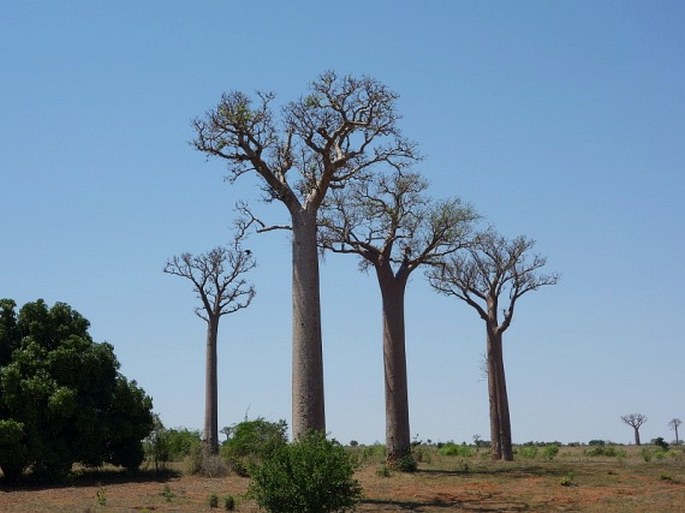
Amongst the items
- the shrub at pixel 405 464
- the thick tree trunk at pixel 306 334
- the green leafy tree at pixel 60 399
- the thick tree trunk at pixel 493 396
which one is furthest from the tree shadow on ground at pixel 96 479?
the thick tree trunk at pixel 493 396

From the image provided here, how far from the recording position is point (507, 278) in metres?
29.7

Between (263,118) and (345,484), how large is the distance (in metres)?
7.14

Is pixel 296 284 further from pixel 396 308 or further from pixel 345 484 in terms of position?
pixel 396 308

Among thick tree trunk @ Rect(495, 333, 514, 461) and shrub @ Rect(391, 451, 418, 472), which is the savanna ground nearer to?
shrub @ Rect(391, 451, 418, 472)

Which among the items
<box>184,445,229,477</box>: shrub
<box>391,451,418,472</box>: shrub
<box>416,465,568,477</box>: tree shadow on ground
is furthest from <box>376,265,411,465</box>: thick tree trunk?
<box>184,445,229,477</box>: shrub

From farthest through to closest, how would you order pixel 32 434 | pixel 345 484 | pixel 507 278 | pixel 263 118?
pixel 507 278
pixel 32 434
pixel 263 118
pixel 345 484

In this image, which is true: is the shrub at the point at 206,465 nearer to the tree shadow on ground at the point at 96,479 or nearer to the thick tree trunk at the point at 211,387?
the tree shadow on ground at the point at 96,479

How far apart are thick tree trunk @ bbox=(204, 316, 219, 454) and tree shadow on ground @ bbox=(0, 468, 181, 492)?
6883 mm

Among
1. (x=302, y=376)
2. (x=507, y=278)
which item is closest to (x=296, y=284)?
(x=302, y=376)

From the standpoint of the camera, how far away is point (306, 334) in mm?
15828

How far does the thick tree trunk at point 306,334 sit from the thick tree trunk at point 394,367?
24.9 ft

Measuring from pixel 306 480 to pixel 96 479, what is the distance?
8.50 m

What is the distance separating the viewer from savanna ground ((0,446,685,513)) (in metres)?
15.9

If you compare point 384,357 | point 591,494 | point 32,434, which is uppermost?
point 384,357
